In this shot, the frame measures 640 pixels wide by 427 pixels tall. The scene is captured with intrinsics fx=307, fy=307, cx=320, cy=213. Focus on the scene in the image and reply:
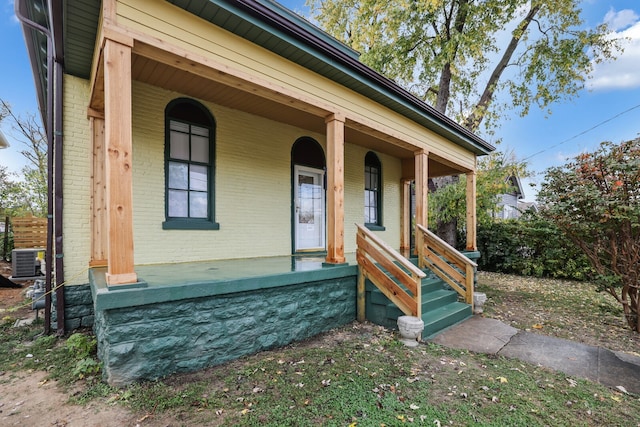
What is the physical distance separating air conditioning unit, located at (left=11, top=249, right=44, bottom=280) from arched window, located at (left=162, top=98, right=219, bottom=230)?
553 cm

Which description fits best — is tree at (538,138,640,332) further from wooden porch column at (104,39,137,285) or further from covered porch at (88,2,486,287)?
wooden porch column at (104,39,137,285)

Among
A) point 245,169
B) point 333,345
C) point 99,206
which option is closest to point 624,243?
point 333,345

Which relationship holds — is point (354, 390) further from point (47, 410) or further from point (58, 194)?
point (58, 194)

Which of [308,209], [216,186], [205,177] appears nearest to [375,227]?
[308,209]

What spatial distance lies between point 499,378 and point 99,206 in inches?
200

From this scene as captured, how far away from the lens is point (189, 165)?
15.8 ft

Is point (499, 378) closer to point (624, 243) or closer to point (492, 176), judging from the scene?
point (624, 243)

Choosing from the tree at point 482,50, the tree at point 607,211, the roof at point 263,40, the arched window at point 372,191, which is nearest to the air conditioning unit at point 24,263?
the roof at point 263,40

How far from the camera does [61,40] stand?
3408 mm

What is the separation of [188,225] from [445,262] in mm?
4193

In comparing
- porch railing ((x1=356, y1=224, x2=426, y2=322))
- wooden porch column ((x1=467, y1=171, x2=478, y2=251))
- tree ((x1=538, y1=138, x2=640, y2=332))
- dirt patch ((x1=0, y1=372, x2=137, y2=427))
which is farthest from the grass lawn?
wooden porch column ((x1=467, y1=171, x2=478, y2=251))

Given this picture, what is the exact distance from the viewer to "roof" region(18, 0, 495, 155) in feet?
9.86

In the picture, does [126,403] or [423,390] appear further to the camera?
[423,390]

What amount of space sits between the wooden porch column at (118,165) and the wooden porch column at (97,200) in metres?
1.93
